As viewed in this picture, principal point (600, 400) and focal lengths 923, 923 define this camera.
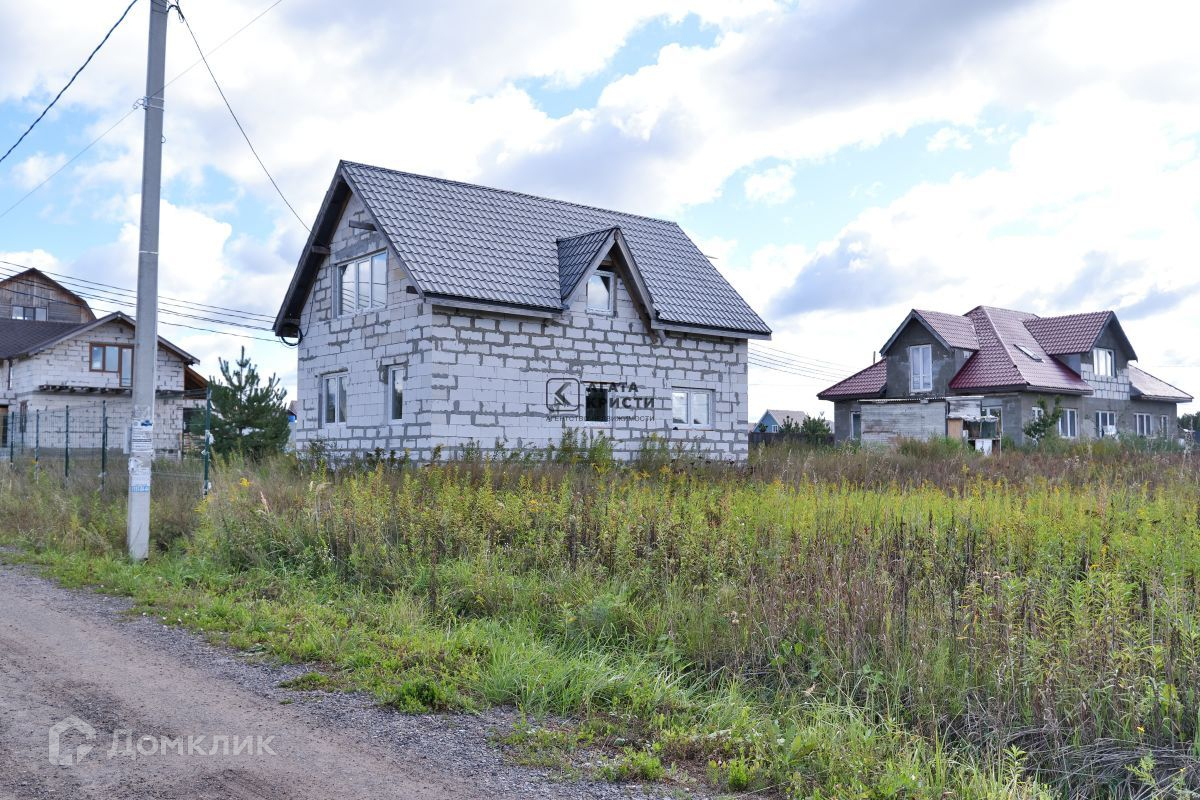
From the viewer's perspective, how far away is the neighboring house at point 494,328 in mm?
18203

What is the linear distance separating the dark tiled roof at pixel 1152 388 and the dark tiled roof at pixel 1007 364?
5287 millimetres

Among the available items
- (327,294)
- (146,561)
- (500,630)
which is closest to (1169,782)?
(500,630)

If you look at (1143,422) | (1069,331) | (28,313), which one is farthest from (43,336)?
(1143,422)

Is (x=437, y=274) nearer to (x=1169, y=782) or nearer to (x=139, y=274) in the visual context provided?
(x=139, y=274)

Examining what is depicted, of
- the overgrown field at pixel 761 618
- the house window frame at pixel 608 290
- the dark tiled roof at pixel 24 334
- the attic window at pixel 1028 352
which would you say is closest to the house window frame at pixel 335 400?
the house window frame at pixel 608 290

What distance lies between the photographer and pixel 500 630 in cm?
695

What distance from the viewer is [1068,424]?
39.5m

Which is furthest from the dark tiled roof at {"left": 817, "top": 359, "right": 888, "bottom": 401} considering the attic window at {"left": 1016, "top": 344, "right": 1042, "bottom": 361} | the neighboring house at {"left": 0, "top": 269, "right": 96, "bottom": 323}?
the neighboring house at {"left": 0, "top": 269, "right": 96, "bottom": 323}

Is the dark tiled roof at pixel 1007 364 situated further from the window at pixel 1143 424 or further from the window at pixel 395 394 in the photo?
the window at pixel 395 394

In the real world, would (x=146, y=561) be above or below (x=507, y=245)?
below

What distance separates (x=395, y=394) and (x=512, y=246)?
14.1ft

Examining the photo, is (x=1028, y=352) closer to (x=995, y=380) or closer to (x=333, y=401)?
(x=995, y=380)

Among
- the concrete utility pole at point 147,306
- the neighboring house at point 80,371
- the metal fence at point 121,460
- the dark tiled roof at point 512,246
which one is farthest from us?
the neighboring house at point 80,371

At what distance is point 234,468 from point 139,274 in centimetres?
363
